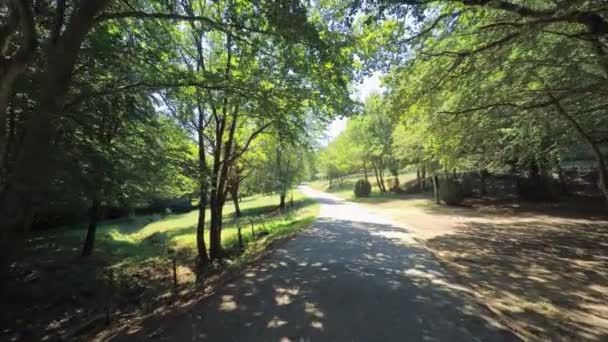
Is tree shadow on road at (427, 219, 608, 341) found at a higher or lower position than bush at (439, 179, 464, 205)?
lower

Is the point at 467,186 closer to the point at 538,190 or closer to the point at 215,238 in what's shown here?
the point at 538,190

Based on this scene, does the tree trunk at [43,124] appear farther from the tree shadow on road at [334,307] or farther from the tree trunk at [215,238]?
the tree trunk at [215,238]

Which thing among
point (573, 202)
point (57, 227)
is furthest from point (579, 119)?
point (57, 227)

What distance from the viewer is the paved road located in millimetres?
3605

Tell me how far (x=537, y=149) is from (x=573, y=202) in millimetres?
6325

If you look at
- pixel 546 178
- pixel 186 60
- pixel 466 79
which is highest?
pixel 186 60

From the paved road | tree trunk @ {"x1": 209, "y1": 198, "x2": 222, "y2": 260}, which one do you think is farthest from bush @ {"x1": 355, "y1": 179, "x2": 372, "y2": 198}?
the paved road

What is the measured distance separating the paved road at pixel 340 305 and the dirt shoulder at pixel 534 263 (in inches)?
26.5

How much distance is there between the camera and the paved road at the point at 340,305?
142 inches

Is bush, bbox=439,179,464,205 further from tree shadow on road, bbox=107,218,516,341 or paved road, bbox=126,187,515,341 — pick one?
tree shadow on road, bbox=107,218,516,341

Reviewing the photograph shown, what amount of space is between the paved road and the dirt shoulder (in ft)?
2.21

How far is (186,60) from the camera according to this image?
9.84 m

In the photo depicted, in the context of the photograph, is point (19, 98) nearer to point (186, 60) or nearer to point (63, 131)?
point (63, 131)

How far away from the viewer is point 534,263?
653 centimetres
